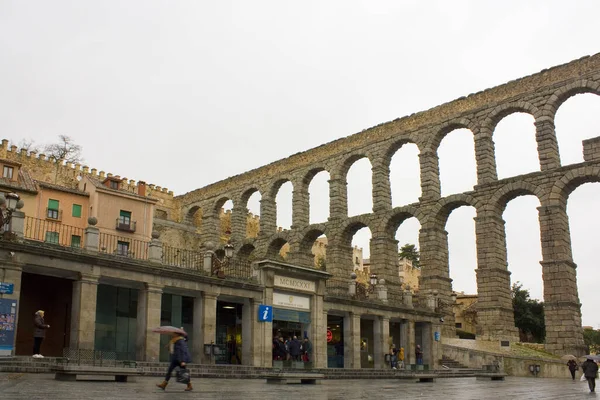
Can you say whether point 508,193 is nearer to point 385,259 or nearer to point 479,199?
point 479,199

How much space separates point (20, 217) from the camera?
1881 centimetres

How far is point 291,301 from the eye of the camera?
25984 mm

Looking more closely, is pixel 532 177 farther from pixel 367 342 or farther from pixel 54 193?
pixel 54 193

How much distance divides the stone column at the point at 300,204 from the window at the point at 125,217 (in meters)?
15.3

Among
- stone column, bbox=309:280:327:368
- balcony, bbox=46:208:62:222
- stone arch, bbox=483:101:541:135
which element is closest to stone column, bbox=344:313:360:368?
stone column, bbox=309:280:327:368

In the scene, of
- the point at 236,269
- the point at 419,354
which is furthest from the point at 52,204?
the point at 419,354

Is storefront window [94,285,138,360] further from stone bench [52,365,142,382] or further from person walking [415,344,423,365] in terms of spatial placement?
person walking [415,344,423,365]

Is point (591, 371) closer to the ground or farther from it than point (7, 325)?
closer to the ground

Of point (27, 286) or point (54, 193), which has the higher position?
point (54, 193)

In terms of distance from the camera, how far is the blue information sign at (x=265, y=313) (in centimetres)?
2433

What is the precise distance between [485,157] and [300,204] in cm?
1700

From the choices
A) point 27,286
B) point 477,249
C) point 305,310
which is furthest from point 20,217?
point 477,249

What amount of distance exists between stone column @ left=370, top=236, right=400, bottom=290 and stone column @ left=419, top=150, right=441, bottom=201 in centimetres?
428

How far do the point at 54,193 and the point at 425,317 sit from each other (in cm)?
2546
